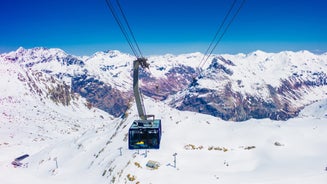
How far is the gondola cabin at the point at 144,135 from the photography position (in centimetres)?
3419

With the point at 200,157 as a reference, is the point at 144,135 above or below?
above

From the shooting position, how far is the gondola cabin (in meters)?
34.2

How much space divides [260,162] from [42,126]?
6029 inches

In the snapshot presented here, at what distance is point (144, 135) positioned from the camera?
A: 113 ft

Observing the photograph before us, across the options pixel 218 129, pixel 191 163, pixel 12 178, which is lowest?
pixel 12 178

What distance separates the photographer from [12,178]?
216 ft

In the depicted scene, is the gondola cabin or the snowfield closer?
the gondola cabin

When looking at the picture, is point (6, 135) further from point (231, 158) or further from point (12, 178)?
point (231, 158)

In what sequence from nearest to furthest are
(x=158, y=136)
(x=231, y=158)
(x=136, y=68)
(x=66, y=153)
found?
1. (x=136, y=68)
2. (x=158, y=136)
3. (x=231, y=158)
4. (x=66, y=153)

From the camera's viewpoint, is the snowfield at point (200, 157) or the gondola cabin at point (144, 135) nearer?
the gondola cabin at point (144, 135)

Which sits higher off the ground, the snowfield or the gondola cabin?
the gondola cabin

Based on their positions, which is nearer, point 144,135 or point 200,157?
point 144,135

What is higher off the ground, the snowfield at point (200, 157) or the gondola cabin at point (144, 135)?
the gondola cabin at point (144, 135)

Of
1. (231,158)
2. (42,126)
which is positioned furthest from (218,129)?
(42,126)
